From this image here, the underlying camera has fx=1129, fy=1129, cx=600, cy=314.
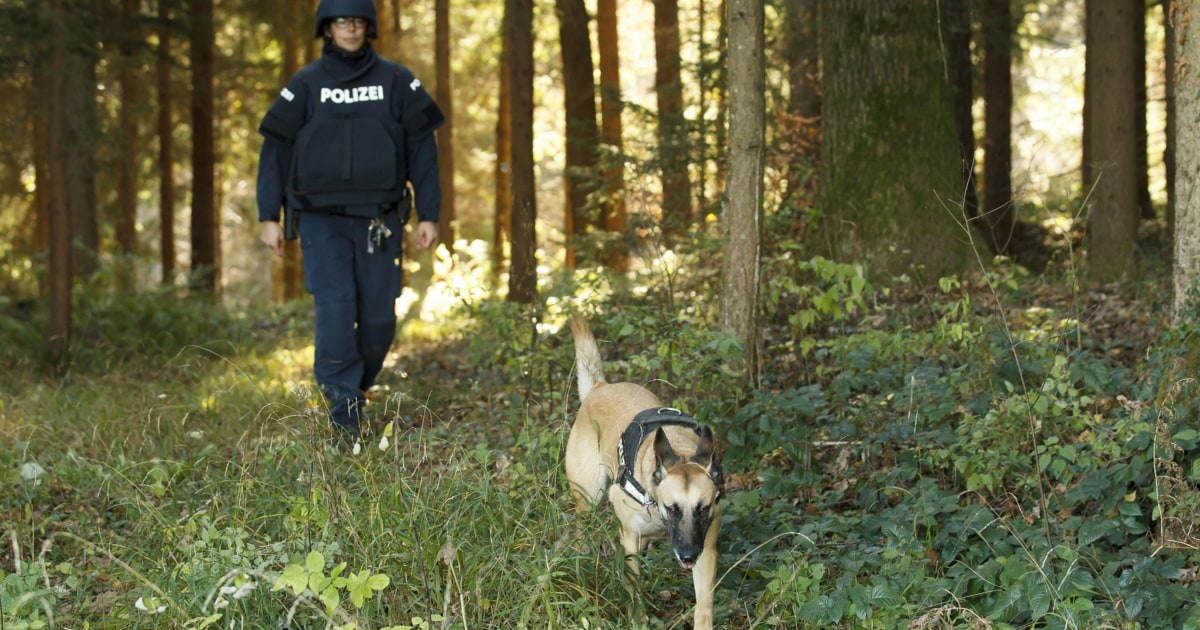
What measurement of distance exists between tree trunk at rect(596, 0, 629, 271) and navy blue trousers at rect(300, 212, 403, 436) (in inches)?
150

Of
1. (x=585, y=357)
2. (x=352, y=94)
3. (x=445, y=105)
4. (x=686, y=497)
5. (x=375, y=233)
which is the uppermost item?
(x=445, y=105)

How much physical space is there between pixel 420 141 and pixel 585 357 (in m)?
2.55

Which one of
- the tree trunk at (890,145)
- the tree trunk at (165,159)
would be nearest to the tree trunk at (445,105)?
the tree trunk at (165,159)

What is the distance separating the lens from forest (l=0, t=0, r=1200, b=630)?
13.7 ft

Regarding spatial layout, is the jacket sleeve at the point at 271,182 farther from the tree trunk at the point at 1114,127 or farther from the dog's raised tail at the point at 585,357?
the tree trunk at the point at 1114,127

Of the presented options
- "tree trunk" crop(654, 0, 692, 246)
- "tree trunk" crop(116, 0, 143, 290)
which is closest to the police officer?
"tree trunk" crop(654, 0, 692, 246)

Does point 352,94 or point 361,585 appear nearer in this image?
point 361,585

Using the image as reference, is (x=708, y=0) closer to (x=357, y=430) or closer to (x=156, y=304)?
(x=156, y=304)

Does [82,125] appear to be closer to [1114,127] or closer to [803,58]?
[803,58]

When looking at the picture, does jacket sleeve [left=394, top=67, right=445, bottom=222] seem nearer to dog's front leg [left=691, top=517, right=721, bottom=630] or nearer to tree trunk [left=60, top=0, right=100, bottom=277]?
dog's front leg [left=691, top=517, right=721, bottom=630]

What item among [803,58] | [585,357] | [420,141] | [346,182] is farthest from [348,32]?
[803,58]

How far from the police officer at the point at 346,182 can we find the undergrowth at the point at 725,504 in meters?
0.58

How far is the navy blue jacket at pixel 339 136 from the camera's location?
7117 mm

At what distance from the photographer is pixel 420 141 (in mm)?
7531
